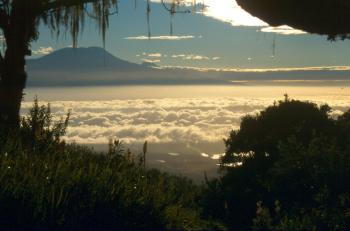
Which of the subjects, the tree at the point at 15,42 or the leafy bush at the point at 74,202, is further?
the tree at the point at 15,42

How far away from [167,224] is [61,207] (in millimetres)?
1566

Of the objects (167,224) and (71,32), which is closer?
(167,224)

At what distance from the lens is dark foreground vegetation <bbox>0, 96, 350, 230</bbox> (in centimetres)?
724

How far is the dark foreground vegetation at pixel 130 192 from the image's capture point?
23.7 ft

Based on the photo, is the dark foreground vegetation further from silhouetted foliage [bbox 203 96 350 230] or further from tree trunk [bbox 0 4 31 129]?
tree trunk [bbox 0 4 31 129]

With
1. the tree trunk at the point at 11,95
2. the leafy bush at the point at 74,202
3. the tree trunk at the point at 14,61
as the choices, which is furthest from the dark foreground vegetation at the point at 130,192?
the tree trunk at the point at 14,61

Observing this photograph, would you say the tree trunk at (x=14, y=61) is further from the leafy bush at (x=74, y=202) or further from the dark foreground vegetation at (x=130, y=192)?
the leafy bush at (x=74, y=202)

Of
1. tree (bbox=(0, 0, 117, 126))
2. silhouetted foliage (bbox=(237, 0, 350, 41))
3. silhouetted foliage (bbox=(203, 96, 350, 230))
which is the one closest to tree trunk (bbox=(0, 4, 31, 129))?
tree (bbox=(0, 0, 117, 126))

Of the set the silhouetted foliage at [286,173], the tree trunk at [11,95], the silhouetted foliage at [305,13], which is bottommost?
the silhouetted foliage at [286,173]

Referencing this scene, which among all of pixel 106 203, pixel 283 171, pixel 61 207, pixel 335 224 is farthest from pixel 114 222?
pixel 283 171

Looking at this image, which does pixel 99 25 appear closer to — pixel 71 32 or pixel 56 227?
pixel 71 32

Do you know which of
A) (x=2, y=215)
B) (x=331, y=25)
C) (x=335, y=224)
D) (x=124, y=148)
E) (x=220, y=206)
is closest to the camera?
(x=2, y=215)

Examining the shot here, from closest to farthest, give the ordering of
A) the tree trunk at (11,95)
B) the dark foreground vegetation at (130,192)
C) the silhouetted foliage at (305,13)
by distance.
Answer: the dark foreground vegetation at (130,192) → the silhouetted foliage at (305,13) → the tree trunk at (11,95)

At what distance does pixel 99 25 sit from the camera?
50.4ft
